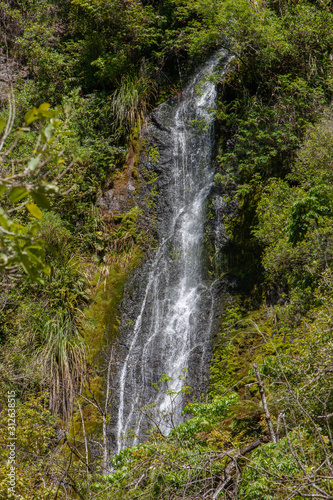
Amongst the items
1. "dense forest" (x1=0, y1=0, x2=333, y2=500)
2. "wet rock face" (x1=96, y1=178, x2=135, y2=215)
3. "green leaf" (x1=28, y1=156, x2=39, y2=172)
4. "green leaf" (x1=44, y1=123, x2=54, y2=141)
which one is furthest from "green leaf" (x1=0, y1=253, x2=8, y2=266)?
"wet rock face" (x1=96, y1=178, x2=135, y2=215)

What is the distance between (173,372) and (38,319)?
2999 mm

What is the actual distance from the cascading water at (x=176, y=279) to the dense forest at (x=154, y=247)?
1.32ft

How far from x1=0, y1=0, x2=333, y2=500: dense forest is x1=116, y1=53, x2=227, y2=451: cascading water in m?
0.40

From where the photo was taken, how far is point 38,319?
29.4ft

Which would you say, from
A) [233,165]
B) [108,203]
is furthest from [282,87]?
A: [108,203]

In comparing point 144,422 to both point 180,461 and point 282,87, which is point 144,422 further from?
point 282,87

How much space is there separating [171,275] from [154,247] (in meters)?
1.05

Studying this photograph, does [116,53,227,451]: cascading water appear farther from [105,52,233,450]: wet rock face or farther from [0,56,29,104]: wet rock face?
[0,56,29,104]: wet rock face

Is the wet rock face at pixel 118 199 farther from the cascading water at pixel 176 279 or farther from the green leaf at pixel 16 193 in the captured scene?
the green leaf at pixel 16 193

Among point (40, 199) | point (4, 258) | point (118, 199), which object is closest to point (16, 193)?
point (40, 199)

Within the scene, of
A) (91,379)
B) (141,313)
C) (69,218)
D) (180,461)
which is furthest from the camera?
(69,218)

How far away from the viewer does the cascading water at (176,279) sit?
27.3ft

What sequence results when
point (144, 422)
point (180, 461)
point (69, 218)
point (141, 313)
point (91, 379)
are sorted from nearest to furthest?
point (180, 461) → point (144, 422) → point (91, 379) → point (141, 313) → point (69, 218)

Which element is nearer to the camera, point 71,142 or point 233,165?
point 233,165
